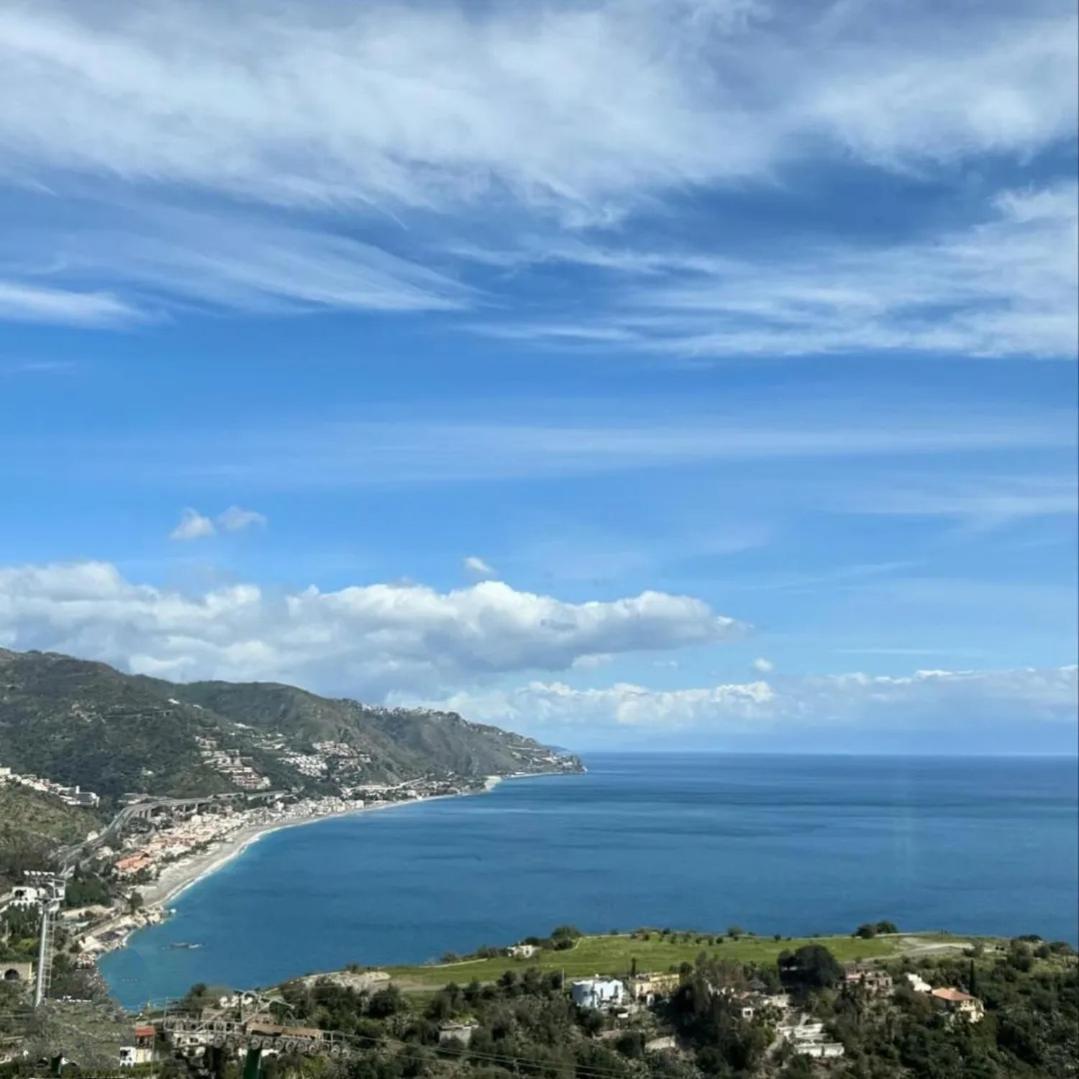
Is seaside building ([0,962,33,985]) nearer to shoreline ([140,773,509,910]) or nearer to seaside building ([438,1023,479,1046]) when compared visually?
seaside building ([438,1023,479,1046])

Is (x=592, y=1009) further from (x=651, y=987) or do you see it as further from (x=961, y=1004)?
(x=961, y=1004)

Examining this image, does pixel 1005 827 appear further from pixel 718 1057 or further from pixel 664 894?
pixel 718 1057

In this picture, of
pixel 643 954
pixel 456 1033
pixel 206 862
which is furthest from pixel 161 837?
pixel 456 1033

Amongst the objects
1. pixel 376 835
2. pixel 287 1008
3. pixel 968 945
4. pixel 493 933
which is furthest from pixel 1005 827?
pixel 287 1008

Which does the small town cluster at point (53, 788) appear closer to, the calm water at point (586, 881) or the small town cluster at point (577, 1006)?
the calm water at point (586, 881)

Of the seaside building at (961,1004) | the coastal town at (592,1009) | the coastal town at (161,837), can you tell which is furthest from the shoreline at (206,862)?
the seaside building at (961,1004)

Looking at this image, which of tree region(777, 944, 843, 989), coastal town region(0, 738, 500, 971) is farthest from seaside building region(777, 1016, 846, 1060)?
coastal town region(0, 738, 500, 971)
